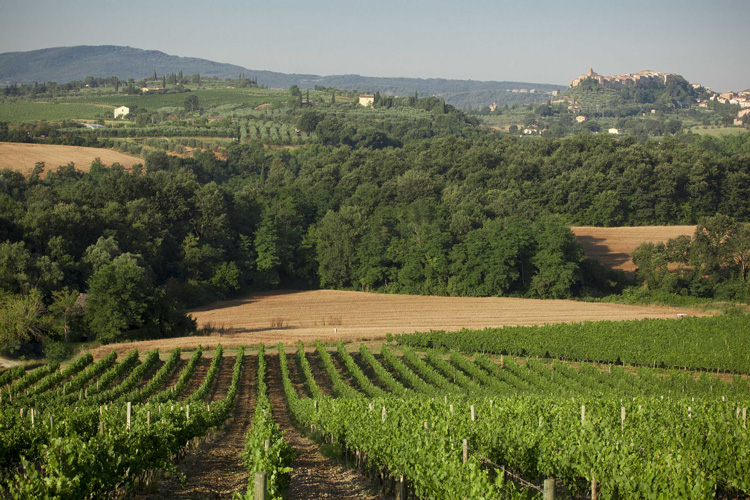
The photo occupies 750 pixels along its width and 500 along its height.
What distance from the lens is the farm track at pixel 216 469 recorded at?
13.3m

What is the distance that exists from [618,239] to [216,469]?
6580cm

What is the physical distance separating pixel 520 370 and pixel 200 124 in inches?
4576

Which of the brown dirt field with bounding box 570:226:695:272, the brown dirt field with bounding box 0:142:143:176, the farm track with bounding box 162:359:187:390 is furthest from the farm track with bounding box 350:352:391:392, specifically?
the brown dirt field with bounding box 0:142:143:176

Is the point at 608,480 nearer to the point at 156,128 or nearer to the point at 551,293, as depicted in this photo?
the point at 551,293

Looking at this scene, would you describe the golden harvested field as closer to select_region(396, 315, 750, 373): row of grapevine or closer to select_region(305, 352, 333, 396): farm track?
select_region(305, 352, 333, 396): farm track

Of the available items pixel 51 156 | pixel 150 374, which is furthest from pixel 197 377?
pixel 51 156

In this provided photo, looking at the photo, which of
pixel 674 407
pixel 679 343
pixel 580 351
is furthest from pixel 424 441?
pixel 679 343

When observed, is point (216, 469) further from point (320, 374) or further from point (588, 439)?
point (320, 374)

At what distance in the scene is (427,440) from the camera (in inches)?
495

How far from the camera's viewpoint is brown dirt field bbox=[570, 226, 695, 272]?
226ft

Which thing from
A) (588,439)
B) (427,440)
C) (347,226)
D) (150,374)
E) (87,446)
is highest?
(87,446)

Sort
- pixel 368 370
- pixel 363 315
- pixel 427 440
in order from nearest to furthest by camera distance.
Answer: pixel 427 440
pixel 368 370
pixel 363 315

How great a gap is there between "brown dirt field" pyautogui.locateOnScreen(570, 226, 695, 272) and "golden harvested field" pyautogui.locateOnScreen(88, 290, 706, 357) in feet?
36.9

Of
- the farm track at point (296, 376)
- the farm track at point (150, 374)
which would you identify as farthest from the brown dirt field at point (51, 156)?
the farm track at point (296, 376)
